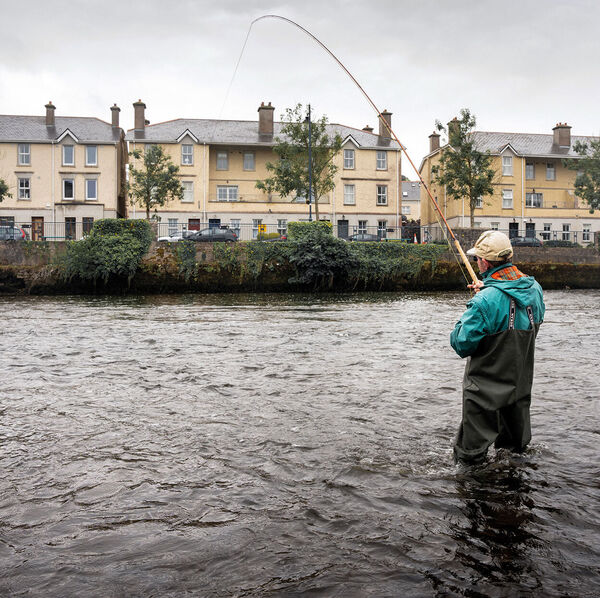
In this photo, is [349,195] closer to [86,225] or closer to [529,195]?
[529,195]

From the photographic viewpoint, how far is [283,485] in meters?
4.27

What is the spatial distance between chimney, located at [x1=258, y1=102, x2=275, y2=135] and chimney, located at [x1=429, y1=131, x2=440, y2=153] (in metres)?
16.0

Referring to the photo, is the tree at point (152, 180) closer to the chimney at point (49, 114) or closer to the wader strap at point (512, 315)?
the chimney at point (49, 114)

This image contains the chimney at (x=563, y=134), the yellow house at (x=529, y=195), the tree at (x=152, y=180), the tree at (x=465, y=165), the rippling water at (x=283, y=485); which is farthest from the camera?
the chimney at (x=563, y=134)

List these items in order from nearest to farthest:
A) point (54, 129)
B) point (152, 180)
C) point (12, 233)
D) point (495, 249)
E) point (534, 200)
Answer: point (495, 249)
point (12, 233)
point (152, 180)
point (54, 129)
point (534, 200)

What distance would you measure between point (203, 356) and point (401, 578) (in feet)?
23.5

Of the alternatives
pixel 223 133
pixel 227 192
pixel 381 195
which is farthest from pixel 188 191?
pixel 381 195

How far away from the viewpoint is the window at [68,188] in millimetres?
51094

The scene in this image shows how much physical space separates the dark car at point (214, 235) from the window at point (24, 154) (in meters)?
21.4

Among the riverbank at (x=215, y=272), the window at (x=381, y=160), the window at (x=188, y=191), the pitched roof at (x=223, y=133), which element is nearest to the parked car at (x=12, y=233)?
the riverbank at (x=215, y=272)

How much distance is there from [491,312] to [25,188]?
173ft

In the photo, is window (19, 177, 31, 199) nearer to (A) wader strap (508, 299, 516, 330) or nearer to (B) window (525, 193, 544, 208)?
(B) window (525, 193, 544, 208)

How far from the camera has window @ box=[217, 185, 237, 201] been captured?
53.8 m

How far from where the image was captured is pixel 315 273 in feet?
91.8
